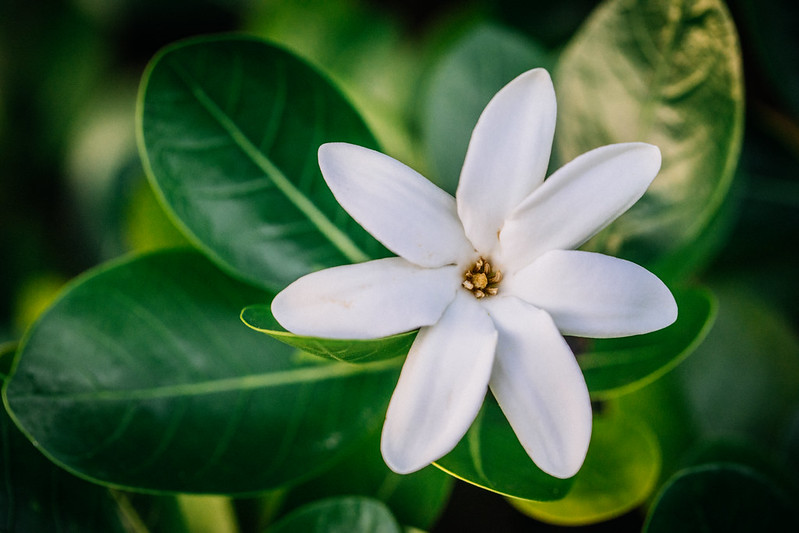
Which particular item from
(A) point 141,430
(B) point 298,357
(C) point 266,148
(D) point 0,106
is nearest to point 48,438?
(A) point 141,430

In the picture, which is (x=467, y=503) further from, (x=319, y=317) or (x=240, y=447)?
(x=319, y=317)

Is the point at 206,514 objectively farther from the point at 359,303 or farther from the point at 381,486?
the point at 359,303

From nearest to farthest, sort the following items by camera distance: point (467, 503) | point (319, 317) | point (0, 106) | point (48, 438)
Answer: point (319, 317), point (48, 438), point (467, 503), point (0, 106)

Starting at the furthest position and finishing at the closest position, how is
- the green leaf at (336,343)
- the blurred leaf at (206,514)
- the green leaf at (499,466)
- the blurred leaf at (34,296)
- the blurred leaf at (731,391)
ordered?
the blurred leaf at (34,296), the blurred leaf at (731,391), the blurred leaf at (206,514), the green leaf at (499,466), the green leaf at (336,343)

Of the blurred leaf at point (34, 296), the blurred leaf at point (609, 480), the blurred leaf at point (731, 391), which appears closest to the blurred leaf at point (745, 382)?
the blurred leaf at point (731, 391)

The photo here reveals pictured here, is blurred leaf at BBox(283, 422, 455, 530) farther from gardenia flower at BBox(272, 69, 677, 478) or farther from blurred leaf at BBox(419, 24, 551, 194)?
blurred leaf at BBox(419, 24, 551, 194)

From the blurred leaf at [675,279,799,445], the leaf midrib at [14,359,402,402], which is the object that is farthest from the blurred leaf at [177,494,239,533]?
the blurred leaf at [675,279,799,445]

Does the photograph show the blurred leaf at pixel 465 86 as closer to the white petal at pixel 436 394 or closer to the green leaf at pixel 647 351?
the green leaf at pixel 647 351
